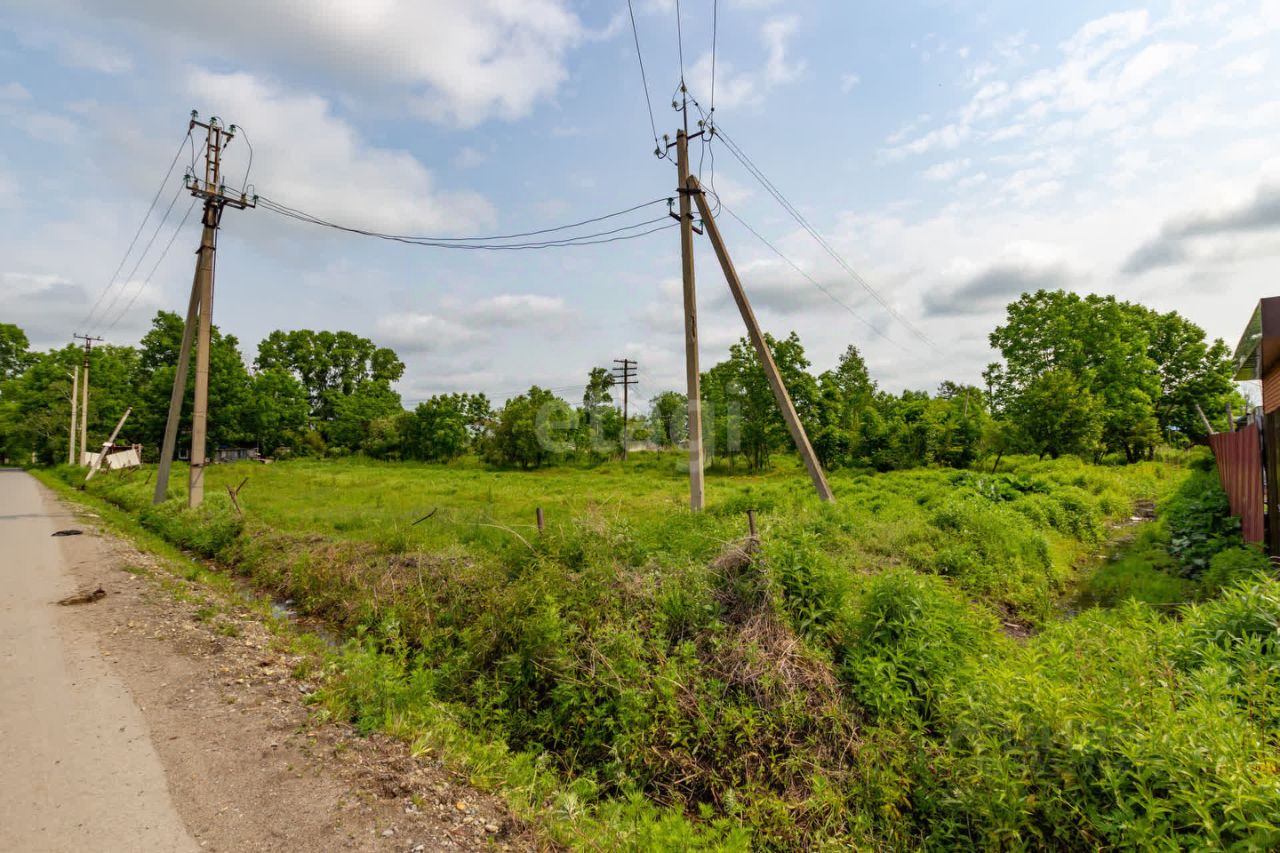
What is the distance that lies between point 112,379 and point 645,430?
45717mm

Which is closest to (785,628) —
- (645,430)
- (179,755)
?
(179,755)

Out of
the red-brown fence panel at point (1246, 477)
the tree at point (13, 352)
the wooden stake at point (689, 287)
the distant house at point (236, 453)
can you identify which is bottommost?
the red-brown fence panel at point (1246, 477)

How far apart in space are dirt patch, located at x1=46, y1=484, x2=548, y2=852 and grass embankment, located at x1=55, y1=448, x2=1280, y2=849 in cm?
39

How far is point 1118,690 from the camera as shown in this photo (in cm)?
366

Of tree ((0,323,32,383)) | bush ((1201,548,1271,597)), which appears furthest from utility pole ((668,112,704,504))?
tree ((0,323,32,383))

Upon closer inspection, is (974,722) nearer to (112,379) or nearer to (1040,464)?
(1040,464)

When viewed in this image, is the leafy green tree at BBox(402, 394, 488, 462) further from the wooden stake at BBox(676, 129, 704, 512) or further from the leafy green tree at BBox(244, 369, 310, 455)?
the wooden stake at BBox(676, 129, 704, 512)

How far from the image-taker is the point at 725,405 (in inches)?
1420

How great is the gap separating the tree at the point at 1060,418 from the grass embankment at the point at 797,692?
20549 millimetres

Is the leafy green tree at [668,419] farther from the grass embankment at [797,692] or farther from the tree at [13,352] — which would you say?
the tree at [13,352]

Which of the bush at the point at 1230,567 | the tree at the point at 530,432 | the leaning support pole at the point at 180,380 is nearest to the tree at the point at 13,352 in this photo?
the tree at the point at 530,432

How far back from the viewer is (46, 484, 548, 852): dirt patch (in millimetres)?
3559

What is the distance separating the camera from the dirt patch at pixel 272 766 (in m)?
3.56

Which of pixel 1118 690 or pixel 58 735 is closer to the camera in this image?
pixel 1118 690
